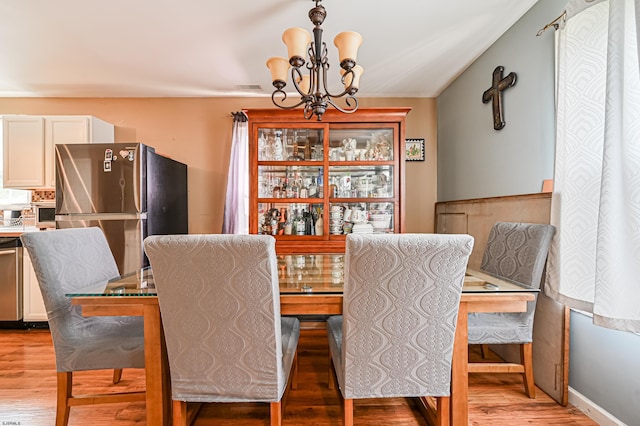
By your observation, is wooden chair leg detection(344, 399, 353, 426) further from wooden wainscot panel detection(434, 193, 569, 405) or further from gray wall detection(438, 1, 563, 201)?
gray wall detection(438, 1, 563, 201)

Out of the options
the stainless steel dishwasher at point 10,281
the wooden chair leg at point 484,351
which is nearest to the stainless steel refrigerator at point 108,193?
the stainless steel dishwasher at point 10,281

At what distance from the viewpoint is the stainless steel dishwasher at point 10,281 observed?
2.63 metres

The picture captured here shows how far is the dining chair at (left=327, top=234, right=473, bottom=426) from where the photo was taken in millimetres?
981

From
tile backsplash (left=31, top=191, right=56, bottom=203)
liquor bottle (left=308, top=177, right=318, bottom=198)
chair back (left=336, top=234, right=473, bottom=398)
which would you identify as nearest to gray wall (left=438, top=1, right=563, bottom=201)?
chair back (left=336, top=234, right=473, bottom=398)

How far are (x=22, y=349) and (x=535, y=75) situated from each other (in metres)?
4.19

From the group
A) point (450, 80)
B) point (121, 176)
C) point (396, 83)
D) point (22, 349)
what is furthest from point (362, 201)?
point (22, 349)

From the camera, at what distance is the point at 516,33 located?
2.03 m

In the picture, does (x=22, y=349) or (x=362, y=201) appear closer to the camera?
(x=22, y=349)

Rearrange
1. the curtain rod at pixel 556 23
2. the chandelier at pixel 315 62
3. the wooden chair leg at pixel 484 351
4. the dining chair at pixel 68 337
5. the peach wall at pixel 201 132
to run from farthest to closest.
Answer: the peach wall at pixel 201 132 < the wooden chair leg at pixel 484 351 < the curtain rod at pixel 556 23 < the chandelier at pixel 315 62 < the dining chair at pixel 68 337

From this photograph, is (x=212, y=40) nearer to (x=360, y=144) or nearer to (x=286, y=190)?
(x=286, y=190)

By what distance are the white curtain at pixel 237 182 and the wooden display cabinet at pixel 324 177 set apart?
18.3 inches

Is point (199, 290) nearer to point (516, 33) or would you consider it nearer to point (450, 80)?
point (516, 33)

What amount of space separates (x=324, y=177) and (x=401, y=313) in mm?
1891

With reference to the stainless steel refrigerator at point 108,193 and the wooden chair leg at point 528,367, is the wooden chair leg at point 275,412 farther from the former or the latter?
the stainless steel refrigerator at point 108,193
